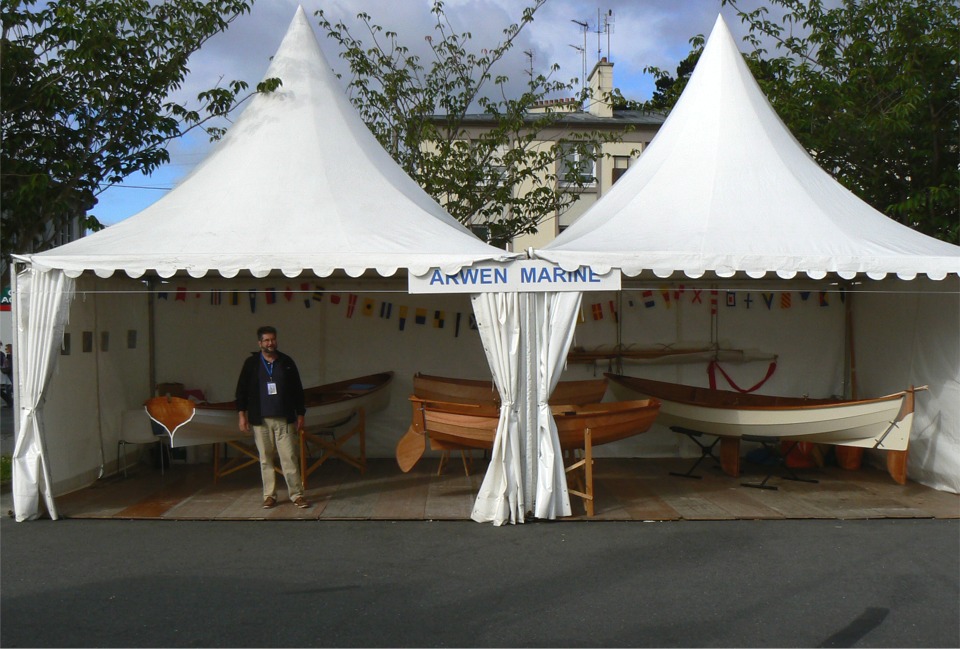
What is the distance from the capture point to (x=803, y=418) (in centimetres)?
787

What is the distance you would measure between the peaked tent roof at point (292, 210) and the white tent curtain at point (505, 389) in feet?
1.32

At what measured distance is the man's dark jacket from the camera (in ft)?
23.4

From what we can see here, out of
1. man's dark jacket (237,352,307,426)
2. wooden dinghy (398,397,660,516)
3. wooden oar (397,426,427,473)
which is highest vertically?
man's dark jacket (237,352,307,426)

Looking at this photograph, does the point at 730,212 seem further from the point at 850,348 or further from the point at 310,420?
the point at 310,420

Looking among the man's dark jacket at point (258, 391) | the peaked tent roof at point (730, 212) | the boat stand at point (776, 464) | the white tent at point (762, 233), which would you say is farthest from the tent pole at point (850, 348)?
the man's dark jacket at point (258, 391)

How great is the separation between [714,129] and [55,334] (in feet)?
20.5

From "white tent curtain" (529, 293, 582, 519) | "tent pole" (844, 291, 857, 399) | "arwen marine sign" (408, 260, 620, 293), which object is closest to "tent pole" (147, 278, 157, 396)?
"arwen marine sign" (408, 260, 620, 293)

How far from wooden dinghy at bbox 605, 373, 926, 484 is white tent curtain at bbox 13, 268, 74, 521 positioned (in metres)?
5.38

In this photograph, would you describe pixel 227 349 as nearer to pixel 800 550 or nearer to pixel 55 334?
pixel 55 334

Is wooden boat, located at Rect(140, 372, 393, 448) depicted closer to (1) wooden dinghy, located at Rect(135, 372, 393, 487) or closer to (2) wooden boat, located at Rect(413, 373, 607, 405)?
(1) wooden dinghy, located at Rect(135, 372, 393, 487)

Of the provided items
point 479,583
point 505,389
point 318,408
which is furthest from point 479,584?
point 318,408

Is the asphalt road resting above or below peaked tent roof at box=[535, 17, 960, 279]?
below

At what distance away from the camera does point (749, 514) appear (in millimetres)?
7004

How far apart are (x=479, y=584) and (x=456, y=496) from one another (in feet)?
8.06
